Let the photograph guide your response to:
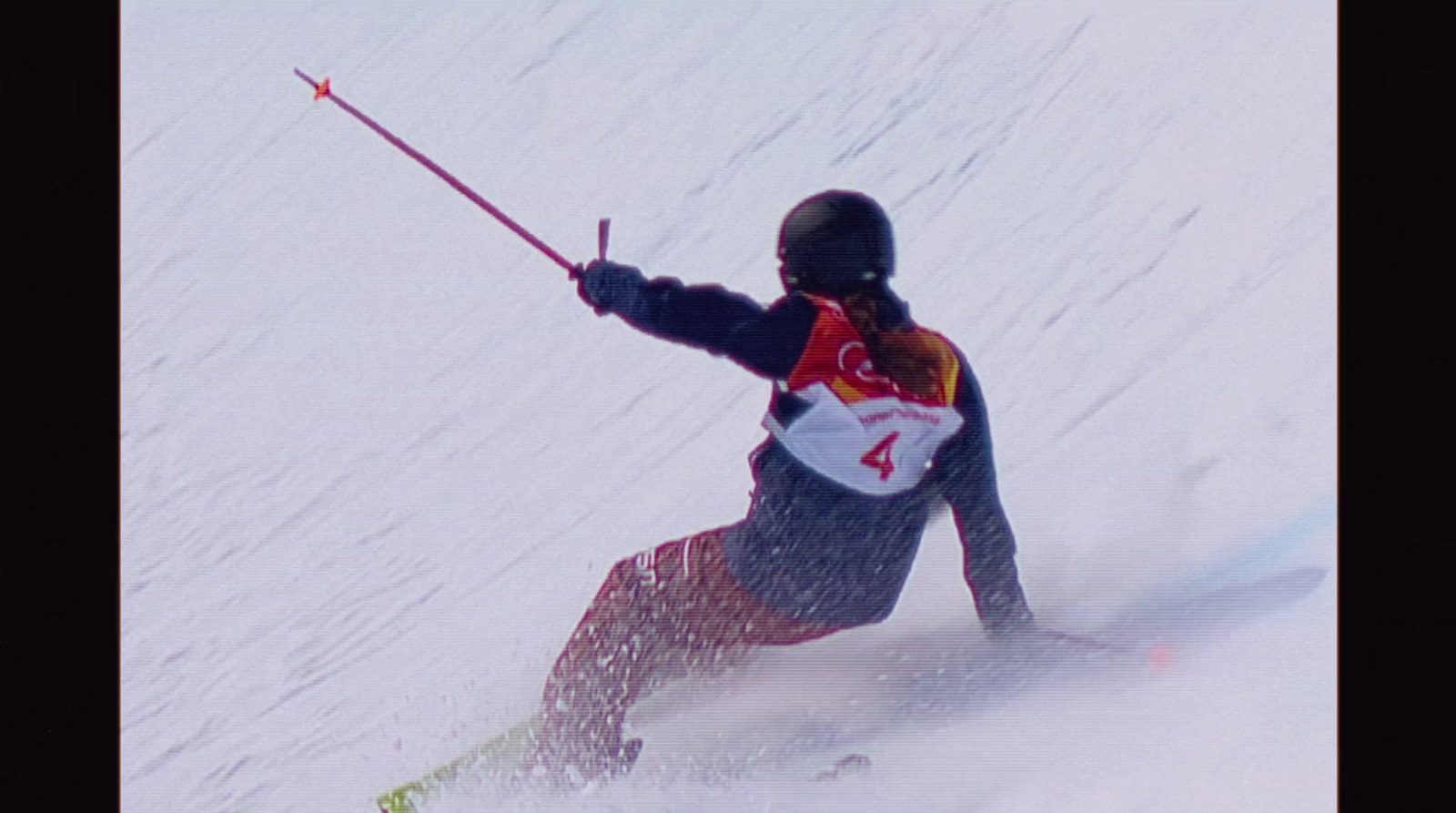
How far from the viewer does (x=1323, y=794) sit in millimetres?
2627

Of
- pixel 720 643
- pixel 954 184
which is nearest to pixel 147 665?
pixel 720 643

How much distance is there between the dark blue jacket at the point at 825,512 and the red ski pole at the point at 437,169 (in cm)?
15

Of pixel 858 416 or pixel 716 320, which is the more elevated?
pixel 716 320

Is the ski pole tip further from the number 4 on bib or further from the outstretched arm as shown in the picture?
the number 4 on bib

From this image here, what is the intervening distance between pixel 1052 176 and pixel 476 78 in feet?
3.18

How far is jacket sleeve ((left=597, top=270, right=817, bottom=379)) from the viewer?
8.44ft

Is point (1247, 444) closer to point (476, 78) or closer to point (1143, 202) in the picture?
point (1143, 202)

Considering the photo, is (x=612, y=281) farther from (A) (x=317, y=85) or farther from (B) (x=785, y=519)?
(A) (x=317, y=85)

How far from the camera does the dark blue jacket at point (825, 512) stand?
2.59 m

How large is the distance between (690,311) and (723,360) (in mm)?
96

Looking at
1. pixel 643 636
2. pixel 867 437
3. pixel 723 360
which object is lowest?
pixel 643 636

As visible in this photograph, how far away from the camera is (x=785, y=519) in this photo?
2592 millimetres

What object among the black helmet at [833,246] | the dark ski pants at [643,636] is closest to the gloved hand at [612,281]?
the black helmet at [833,246]

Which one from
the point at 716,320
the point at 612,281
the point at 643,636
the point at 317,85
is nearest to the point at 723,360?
the point at 716,320
